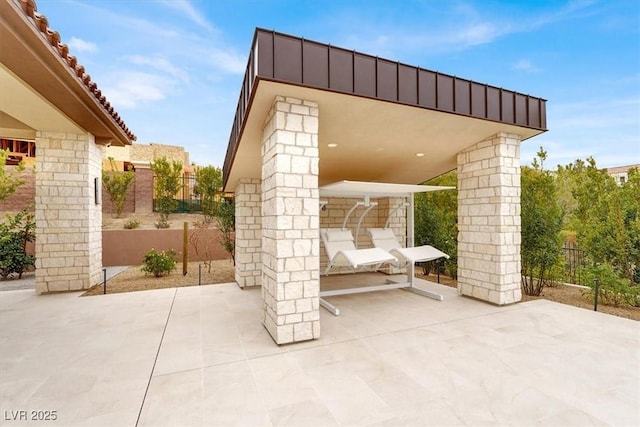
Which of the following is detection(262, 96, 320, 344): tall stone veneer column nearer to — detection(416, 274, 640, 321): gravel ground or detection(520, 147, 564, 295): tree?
detection(416, 274, 640, 321): gravel ground

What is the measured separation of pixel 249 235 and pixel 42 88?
388 cm

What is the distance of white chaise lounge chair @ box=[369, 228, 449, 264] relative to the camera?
5031 millimetres

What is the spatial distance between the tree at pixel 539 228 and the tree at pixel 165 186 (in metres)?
13.9

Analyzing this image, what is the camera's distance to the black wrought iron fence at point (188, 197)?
47.8 ft

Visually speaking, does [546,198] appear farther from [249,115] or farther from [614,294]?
[249,115]

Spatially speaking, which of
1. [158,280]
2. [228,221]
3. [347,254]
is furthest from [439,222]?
[158,280]

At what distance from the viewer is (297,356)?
9.45 ft

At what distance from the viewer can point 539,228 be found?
5469 millimetres

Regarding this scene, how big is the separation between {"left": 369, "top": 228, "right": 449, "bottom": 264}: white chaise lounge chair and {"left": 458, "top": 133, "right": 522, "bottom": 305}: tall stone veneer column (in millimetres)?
604

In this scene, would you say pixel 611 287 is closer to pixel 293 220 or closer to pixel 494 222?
pixel 494 222

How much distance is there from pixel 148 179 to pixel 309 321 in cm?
1391

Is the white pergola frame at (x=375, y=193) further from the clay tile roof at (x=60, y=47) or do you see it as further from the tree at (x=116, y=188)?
the tree at (x=116, y=188)

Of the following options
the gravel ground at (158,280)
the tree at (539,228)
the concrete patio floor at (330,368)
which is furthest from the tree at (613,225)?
the gravel ground at (158,280)

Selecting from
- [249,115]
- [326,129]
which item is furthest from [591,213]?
[249,115]
